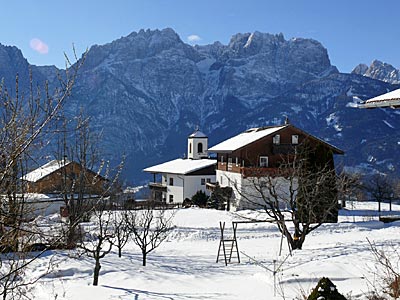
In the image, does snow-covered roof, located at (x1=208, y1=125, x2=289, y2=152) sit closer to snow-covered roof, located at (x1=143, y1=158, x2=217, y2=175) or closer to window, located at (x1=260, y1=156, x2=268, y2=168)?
window, located at (x1=260, y1=156, x2=268, y2=168)

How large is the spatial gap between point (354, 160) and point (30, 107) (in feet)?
534

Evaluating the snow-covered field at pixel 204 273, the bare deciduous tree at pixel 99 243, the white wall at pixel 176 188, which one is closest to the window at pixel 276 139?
the white wall at pixel 176 188

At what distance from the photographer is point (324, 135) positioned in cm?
19238

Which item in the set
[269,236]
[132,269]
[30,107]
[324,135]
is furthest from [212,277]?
[324,135]

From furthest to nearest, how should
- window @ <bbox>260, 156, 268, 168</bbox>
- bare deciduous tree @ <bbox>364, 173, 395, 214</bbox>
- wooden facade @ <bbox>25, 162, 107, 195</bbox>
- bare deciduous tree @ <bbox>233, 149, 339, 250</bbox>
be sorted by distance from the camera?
bare deciduous tree @ <bbox>364, 173, 395, 214</bbox>, window @ <bbox>260, 156, 268, 168</bbox>, bare deciduous tree @ <bbox>233, 149, 339, 250</bbox>, wooden facade @ <bbox>25, 162, 107, 195</bbox>

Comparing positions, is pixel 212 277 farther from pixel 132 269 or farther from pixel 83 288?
pixel 83 288

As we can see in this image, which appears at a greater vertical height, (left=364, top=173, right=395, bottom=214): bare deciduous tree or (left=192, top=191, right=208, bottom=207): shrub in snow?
(left=364, top=173, right=395, bottom=214): bare deciduous tree

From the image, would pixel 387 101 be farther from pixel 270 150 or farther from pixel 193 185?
pixel 193 185

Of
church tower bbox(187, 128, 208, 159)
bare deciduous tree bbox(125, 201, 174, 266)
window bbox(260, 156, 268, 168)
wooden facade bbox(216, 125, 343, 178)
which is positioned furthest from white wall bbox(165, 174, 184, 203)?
bare deciduous tree bbox(125, 201, 174, 266)

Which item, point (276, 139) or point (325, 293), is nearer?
point (325, 293)

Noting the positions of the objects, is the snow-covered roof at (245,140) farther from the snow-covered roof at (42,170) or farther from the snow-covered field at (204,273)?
the snow-covered roof at (42,170)

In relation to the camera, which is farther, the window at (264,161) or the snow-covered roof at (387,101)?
the window at (264,161)

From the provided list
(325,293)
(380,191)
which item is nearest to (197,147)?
(380,191)

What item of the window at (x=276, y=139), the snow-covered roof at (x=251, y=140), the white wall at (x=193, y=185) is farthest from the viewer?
the white wall at (x=193, y=185)
